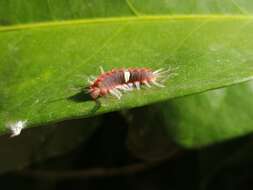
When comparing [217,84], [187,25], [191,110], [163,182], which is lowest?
[163,182]

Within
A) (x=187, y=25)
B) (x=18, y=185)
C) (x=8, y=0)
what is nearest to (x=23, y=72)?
(x=8, y=0)

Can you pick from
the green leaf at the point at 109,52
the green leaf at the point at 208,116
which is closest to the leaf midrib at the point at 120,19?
the green leaf at the point at 109,52

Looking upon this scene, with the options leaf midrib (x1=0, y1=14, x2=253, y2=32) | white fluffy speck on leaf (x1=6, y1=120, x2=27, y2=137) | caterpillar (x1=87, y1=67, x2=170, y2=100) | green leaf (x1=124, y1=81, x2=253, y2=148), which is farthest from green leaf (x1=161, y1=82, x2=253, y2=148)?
white fluffy speck on leaf (x1=6, y1=120, x2=27, y2=137)

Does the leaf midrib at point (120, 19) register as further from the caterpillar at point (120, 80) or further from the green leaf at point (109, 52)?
the caterpillar at point (120, 80)

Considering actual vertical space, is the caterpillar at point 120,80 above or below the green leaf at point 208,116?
above

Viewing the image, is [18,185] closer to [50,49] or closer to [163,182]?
[163,182]

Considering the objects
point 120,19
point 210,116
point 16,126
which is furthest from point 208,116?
point 16,126

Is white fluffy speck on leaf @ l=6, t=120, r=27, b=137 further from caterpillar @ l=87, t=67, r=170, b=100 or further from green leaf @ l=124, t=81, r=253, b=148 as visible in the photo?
green leaf @ l=124, t=81, r=253, b=148
